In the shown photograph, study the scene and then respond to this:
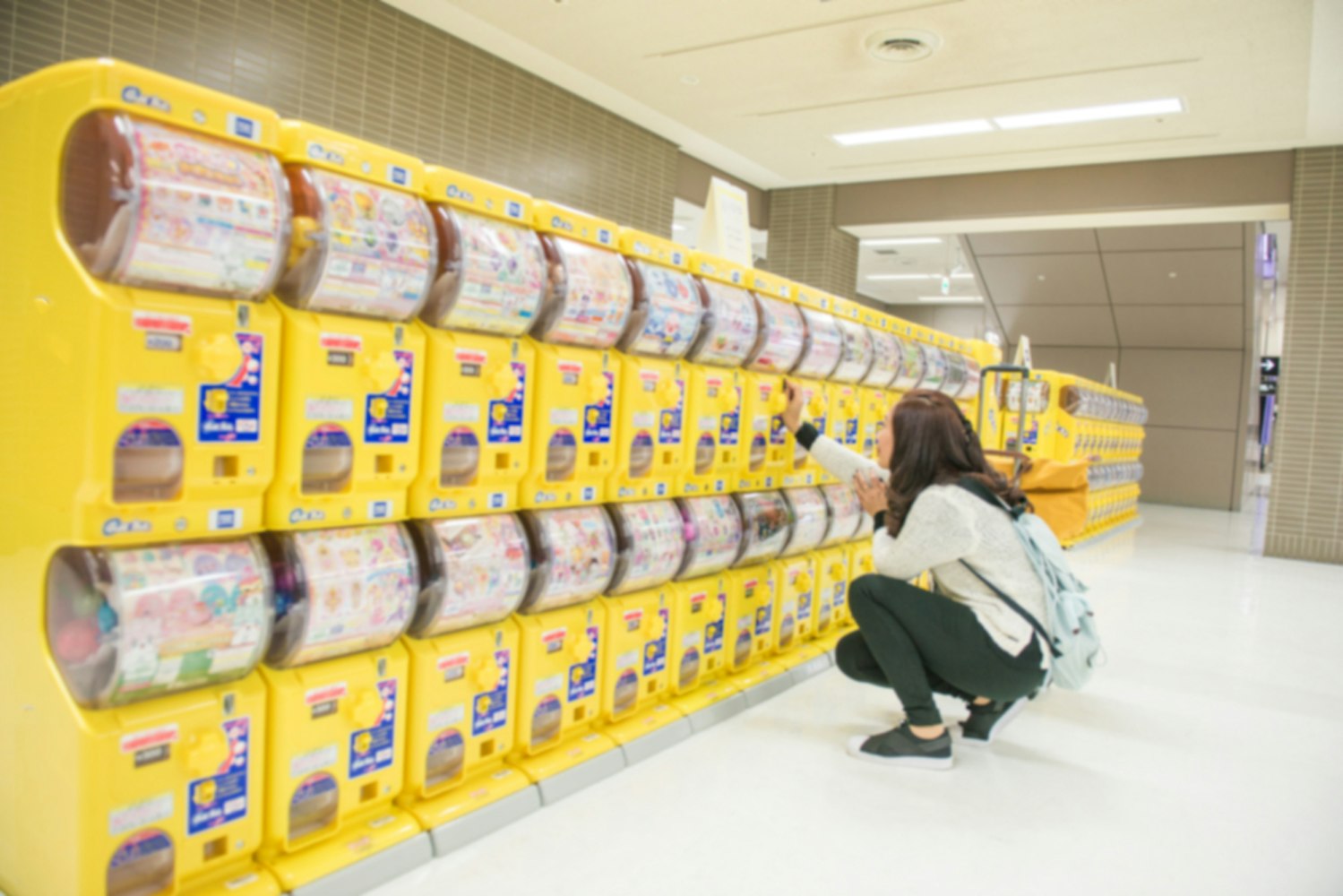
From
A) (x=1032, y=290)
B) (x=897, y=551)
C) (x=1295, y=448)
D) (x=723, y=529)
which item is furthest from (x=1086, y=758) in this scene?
(x=1032, y=290)

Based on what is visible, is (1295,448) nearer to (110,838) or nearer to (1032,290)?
(1032,290)

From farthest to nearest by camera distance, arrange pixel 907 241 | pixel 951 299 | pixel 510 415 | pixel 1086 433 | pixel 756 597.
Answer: pixel 951 299, pixel 907 241, pixel 1086 433, pixel 756 597, pixel 510 415

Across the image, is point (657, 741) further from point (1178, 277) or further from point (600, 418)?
point (1178, 277)

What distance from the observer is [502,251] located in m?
2.21

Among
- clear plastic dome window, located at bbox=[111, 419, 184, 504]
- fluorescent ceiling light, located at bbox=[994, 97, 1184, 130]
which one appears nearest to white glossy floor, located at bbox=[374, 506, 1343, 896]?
clear plastic dome window, located at bbox=[111, 419, 184, 504]

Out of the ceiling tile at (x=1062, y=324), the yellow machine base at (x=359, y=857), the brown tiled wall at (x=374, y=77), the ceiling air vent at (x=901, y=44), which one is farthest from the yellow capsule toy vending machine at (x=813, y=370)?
the ceiling tile at (x=1062, y=324)

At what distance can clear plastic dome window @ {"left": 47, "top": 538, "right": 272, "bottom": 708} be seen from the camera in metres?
1.58

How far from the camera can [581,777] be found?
8.25 ft

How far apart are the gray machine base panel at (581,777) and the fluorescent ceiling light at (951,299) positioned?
17.1 metres

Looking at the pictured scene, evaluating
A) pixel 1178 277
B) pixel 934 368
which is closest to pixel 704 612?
pixel 934 368

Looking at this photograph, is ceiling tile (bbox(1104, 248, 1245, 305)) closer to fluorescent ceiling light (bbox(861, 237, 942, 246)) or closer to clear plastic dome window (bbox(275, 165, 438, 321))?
fluorescent ceiling light (bbox(861, 237, 942, 246))

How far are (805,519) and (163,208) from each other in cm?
263

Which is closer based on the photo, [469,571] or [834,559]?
[469,571]

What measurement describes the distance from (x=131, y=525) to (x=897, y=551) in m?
2.08
